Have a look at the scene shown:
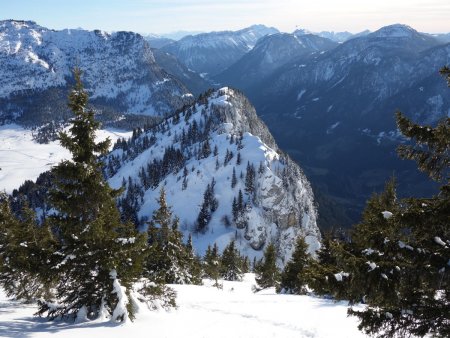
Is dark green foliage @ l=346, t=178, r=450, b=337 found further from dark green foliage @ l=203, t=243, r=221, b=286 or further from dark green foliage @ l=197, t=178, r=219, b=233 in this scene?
dark green foliage @ l=197, t=178, r=219, b=233

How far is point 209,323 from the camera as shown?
2166 cm

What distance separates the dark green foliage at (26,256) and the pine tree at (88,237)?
70cm

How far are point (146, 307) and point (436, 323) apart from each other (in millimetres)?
16164

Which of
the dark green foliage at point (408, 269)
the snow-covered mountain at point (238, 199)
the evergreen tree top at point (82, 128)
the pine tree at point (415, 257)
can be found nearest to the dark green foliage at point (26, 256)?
the evergreen tree top at point (82, 128)

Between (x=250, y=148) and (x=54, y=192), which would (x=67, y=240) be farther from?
(x=250, y=148)

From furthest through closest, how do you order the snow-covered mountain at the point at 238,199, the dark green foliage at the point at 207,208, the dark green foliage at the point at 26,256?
the dark green foliage at the point at 207,208 < the snow-covered mountain at the point at 238,199 < the dark green foliage at the point at 26,256

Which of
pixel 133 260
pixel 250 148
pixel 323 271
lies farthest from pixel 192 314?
pixel 250 148

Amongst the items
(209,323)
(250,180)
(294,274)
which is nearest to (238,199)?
(250,180)

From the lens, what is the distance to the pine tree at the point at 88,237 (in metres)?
20.4

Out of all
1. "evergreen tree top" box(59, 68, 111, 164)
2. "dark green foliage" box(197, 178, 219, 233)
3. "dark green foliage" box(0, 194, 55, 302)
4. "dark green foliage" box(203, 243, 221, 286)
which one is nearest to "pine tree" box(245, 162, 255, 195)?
"dark green foliage" box(197, 178, 219, 233)

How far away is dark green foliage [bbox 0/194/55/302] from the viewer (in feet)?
66.2

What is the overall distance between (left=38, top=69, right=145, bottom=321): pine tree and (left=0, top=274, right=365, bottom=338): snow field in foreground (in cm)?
128

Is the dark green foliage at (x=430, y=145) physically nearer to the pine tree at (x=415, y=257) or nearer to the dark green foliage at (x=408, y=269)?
the pine tree at (x=415, y=257)

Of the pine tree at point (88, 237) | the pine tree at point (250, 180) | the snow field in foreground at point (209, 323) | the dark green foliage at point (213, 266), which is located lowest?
the pine tree at point (250, 180)
